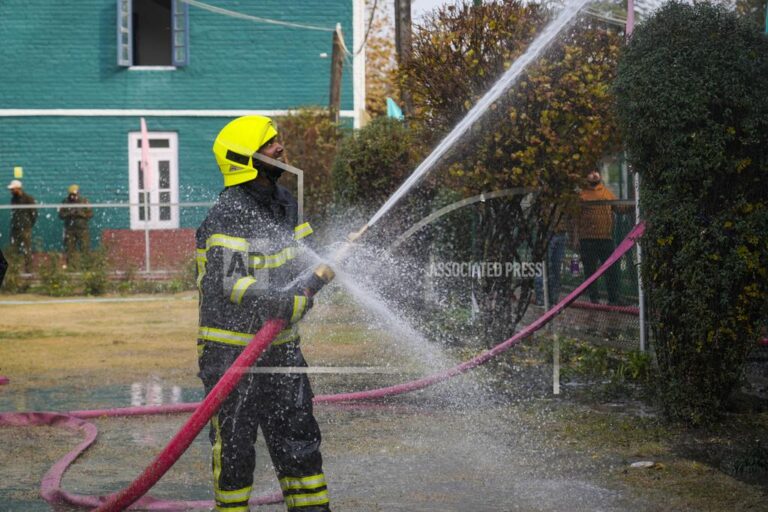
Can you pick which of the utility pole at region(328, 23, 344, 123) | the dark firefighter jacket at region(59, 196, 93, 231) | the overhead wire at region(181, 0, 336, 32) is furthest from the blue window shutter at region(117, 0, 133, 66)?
the utility pole at region(328, 23, 344, 123)

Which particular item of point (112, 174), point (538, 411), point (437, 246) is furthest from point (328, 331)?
point (112, 174)

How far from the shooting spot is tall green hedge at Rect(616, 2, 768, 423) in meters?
6.04

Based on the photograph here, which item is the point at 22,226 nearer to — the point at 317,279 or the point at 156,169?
the point at 156,169

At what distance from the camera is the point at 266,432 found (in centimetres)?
453

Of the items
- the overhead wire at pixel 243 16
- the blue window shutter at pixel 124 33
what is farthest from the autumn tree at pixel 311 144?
the blue window shutter at pixel 124 33

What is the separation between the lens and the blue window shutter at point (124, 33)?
2283 centimetres

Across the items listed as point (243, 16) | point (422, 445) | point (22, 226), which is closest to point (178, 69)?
point (243, 16)

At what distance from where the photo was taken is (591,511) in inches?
193

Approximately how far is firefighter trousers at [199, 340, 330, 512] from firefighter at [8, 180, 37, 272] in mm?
15050

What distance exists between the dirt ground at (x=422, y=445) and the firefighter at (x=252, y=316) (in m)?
0.64

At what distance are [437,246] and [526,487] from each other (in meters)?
6.36

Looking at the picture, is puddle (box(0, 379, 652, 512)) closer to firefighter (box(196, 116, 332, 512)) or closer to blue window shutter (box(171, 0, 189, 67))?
firefighter (box(196, 116, 332, 512))

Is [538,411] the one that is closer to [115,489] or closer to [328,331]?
[115,489]

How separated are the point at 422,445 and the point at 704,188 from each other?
2.08m
